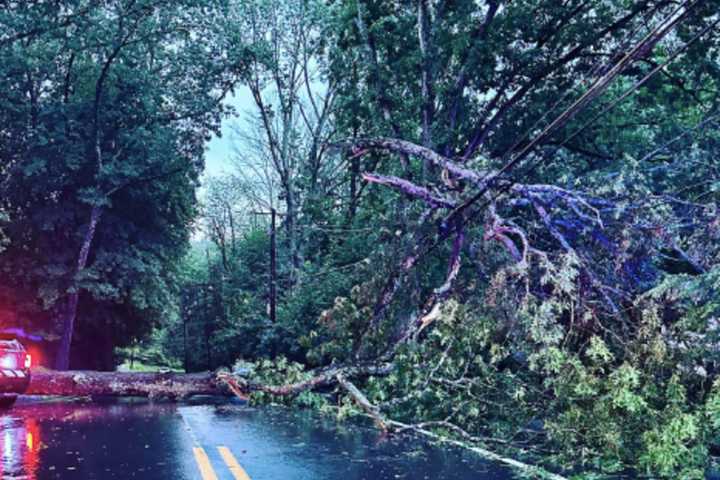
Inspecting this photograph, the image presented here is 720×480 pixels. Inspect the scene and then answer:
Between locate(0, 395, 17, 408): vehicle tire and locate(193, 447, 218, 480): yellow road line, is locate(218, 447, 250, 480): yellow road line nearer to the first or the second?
locate(193, 447, 218, 480): yellow road line

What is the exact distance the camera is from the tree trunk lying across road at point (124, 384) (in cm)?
1695

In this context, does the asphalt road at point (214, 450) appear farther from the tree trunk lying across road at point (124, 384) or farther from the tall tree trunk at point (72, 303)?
the tall tree trunk at point (72, 303)

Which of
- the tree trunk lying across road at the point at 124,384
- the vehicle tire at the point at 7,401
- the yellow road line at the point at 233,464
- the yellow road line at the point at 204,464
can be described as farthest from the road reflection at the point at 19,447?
the tree trunk lying across road at the point at 124,384

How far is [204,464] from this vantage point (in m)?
7.96

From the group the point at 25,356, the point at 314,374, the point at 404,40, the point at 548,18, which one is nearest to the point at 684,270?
the point at 314,374

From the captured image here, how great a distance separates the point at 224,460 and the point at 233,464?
308mm

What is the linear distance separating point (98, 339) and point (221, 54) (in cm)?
1354

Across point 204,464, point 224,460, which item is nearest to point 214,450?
point 224,460

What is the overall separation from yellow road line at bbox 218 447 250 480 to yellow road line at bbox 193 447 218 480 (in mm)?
214

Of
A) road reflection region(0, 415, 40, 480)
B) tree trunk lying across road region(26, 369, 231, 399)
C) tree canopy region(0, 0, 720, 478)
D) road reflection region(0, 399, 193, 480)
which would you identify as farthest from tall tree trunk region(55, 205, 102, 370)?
road reflection region(0, 415, 40, 480)

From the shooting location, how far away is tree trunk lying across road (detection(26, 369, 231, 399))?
17.0 m

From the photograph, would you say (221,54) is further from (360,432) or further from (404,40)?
(360,432)

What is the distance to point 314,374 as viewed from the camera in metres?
14.9

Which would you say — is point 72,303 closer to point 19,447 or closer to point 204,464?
point 19,447
